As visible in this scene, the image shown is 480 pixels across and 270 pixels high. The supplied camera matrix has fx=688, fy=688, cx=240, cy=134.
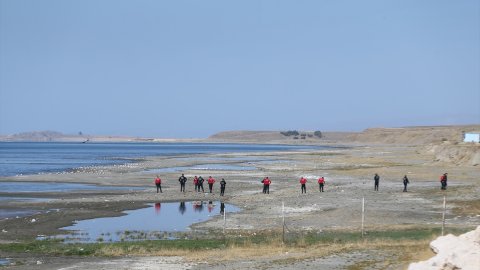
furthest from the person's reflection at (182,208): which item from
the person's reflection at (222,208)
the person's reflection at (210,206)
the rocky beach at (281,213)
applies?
the rocky beach at (281,213)

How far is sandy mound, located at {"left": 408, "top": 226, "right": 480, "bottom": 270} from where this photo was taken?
14164mm

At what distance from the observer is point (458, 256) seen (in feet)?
47.6

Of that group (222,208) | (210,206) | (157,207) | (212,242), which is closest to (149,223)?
(222,208)

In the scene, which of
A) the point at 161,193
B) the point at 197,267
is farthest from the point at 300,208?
the point at 197,267

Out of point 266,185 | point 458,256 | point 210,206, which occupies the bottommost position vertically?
point 210,206

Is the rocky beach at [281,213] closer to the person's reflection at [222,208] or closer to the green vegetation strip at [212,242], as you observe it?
the green vegetation strip at [212,242]

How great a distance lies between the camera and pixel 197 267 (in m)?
20.7

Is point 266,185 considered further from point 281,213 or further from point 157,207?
point 281,213

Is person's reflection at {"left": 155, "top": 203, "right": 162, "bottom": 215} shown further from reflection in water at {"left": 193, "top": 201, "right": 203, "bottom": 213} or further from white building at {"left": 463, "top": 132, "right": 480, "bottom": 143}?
white building at {"left": 463, "top": 132, "right": 480, "bottom": 143}

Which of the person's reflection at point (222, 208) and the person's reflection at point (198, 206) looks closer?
the person's reflection at point (222, 208)

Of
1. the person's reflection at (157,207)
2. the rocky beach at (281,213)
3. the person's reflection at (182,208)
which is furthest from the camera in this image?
the person's reflection at (182,208)

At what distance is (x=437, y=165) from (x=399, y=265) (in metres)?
60.8

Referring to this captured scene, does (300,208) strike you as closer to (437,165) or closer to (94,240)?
(94,240)

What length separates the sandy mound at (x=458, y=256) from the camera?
1416 centimetres
